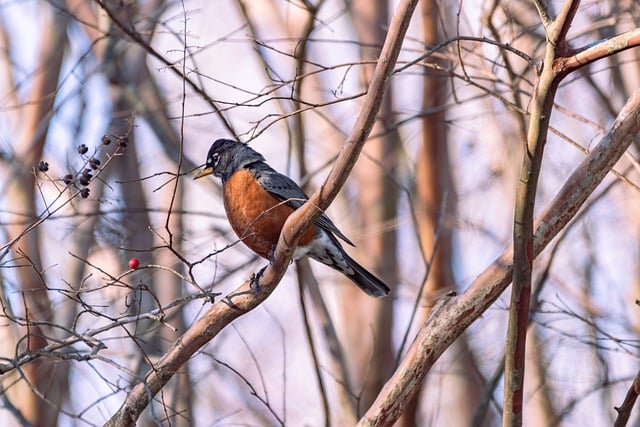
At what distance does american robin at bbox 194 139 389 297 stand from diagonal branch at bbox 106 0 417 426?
3.03 ft

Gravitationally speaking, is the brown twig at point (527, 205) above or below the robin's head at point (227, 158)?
below

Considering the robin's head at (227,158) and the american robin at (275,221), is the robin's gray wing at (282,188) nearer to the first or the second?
the american robin at (275,221)

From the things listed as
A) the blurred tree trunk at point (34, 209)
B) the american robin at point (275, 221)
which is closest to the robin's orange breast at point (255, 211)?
the american robin at point (275, 221)

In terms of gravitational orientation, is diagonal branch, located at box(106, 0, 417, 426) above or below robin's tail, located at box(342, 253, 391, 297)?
below

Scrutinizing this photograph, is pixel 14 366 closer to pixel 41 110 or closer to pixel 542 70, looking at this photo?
pixel 542 70

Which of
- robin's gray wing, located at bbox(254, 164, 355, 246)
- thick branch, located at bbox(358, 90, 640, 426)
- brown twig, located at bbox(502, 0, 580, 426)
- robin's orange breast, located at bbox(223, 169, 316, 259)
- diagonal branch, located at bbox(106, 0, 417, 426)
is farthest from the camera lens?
robin's gray wing, located at bbox(254, 164, 355, 246)

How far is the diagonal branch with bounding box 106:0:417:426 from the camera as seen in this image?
3.22 meters

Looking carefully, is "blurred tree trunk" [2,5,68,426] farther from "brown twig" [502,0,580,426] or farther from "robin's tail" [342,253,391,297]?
"brown twig" [502,0,580,426]

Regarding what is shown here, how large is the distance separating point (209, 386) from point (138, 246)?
3.43m

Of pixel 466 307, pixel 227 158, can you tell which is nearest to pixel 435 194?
pixel 227 158

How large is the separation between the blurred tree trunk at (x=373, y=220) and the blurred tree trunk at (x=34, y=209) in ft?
9.06

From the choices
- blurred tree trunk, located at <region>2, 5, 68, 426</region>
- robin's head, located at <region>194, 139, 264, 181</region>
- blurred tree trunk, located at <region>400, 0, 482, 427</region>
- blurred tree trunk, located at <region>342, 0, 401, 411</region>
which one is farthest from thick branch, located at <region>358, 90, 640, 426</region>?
blurred tree trunk, located at <region>342, 0, 401, 411</region>

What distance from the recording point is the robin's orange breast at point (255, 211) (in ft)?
17.2

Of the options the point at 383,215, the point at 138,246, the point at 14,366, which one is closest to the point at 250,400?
the point at 383,215
